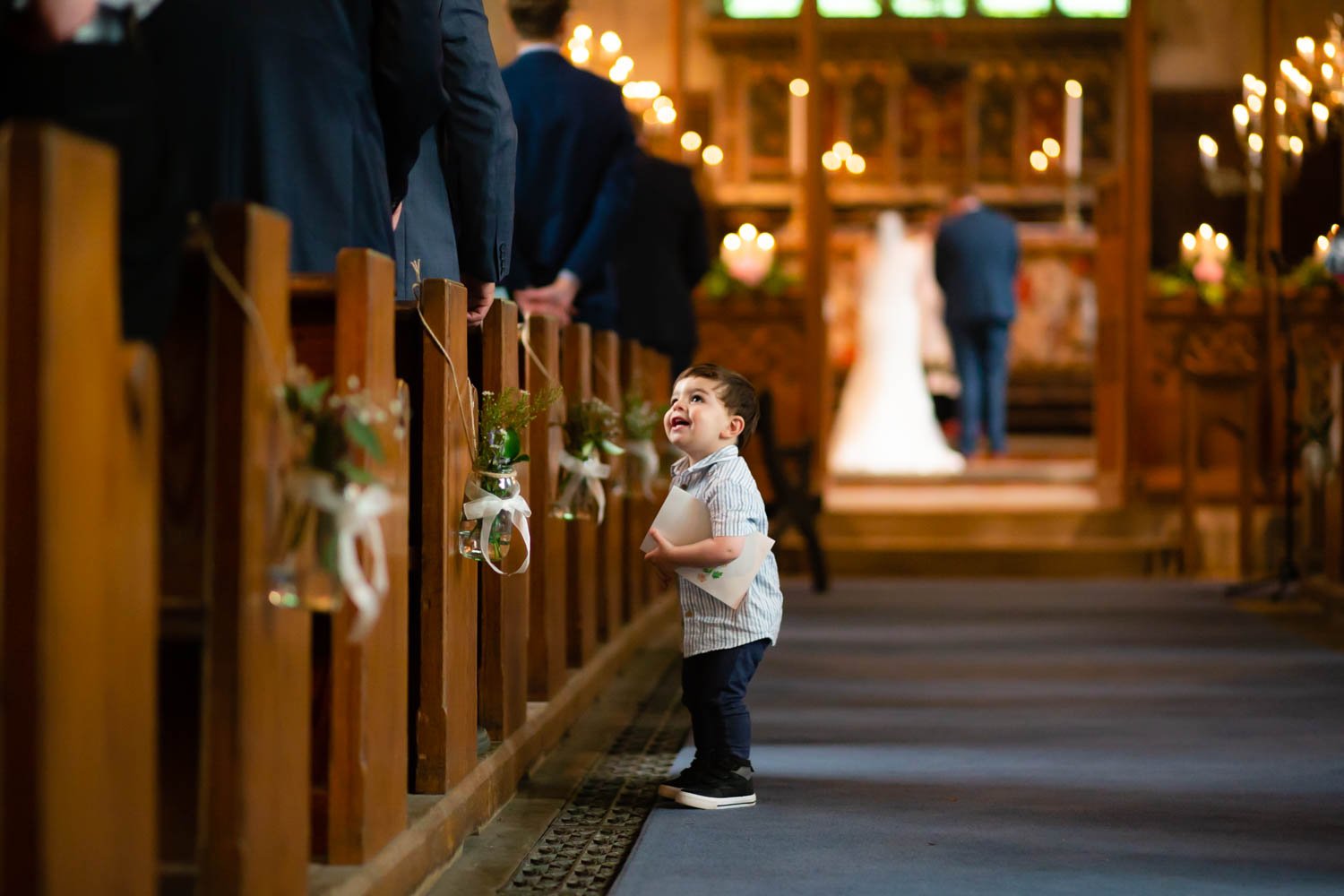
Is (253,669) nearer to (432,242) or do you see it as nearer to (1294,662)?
(432,242)

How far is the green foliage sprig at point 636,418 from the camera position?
16.5 ft

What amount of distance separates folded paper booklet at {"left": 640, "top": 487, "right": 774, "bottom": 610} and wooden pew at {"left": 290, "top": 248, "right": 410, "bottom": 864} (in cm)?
90

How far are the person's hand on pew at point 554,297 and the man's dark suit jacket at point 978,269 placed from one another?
260 inches

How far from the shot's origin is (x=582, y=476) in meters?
4.16

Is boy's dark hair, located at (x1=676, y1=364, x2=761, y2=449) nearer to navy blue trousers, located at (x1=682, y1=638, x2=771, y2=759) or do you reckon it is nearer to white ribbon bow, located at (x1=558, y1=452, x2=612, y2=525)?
navy blue trousers, located at (x1=682, y1=638, x2=771, y2=759)

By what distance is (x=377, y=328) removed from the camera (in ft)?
7.61

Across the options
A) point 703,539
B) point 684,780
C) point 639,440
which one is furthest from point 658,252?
point 684,780

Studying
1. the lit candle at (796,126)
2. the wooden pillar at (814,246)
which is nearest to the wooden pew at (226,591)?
the wooden pillar at (814,246)

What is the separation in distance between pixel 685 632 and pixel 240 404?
5.47 feet

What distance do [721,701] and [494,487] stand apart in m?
0.67

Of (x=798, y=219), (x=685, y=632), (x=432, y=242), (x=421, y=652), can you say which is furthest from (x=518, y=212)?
(x=798, y=219)

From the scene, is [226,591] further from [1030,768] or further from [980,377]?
[980,377]

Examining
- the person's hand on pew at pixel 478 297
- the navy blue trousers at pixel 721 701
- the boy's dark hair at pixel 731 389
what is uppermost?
the person's hand on pew at pixel 478 297

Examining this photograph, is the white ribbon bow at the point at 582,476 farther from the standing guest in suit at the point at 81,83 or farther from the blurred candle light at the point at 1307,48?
the blurred candle light at the point at 1307,48
